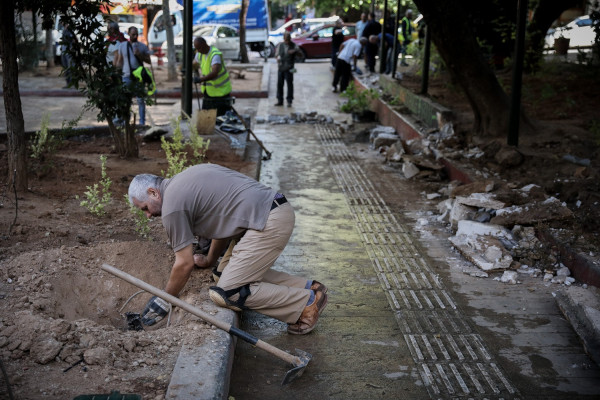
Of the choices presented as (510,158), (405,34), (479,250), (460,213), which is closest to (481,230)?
(479,250)

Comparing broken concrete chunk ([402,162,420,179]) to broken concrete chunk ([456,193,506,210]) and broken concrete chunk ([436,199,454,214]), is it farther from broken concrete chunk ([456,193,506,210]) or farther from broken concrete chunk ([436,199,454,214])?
broken concrete chunk ([456,193,506,210])

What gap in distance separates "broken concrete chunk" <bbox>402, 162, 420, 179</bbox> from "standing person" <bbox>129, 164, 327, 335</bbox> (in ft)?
17.2

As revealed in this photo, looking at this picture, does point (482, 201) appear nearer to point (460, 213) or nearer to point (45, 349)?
point (460, 213)

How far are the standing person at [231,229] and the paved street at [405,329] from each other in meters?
0.30

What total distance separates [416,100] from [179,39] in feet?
58.7

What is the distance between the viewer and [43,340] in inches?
149

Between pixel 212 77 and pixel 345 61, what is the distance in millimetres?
8172

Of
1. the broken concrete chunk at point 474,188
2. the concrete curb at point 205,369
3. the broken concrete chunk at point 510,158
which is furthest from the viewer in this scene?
the broken concrete chunk at point 510,158

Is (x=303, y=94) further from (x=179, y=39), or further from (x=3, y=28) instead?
(x=3, y=28)

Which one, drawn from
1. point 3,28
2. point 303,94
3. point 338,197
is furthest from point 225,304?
point 303,94

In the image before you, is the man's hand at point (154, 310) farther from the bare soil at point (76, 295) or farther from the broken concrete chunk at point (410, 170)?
the broken concrete chunk at point (410, 170)

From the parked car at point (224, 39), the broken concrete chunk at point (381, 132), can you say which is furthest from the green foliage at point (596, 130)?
the parked car at point (224, 39)

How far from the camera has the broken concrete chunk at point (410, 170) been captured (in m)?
9.70

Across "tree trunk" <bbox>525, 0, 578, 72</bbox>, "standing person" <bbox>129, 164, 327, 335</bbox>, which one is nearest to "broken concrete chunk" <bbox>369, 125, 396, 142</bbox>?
"tree trunk" <bbox>525, 0, 578, 72</bbox>
